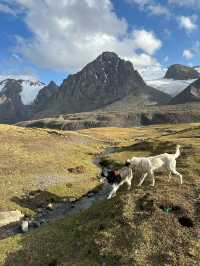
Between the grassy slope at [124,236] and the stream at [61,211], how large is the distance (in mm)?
4124

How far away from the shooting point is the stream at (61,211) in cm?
3697

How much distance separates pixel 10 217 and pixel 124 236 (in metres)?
16.8

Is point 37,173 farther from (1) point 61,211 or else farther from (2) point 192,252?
(2) point 192,252

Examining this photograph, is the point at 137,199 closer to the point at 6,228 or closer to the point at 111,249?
the point at 111,249

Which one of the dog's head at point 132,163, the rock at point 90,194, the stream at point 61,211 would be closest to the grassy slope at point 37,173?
the rock at point 90,194

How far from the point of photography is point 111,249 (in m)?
26.2

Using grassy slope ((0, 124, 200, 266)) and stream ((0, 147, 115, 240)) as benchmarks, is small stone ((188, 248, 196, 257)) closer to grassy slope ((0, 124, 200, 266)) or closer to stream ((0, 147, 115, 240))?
grassy slope ((0, 124, 200, 266))

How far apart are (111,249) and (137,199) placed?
6.26m

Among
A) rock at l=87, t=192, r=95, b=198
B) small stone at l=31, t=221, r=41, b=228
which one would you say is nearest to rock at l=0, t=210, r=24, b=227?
small stone at l=31, t=221, r=41, b=228

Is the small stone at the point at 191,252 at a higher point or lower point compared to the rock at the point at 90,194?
higher

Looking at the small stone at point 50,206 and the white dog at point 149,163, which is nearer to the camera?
the white dog at point 149,163

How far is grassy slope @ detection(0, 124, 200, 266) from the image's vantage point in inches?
998

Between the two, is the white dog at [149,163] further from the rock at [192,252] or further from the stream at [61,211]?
the rock at [192,252]

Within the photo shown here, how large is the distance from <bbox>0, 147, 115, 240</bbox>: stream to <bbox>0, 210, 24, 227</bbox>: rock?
0.70 m
